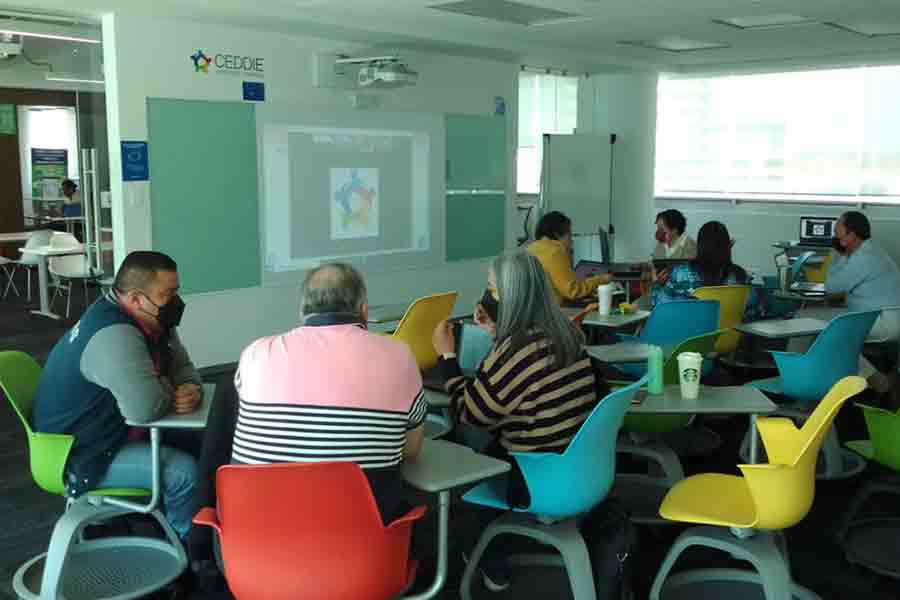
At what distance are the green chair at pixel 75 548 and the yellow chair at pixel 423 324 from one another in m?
1.67

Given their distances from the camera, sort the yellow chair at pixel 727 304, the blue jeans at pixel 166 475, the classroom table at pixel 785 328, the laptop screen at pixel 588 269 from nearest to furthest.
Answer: the blue jeans at pixel 166 475 → the classroom table at pixel 785 328 → the yellow chair at pixel 727 304 → the laptop screen at pixel 588 269

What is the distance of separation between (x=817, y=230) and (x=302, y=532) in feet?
Answer: 27.3

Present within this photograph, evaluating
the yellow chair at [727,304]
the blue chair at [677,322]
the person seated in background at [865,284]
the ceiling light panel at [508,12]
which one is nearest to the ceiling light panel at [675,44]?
the ceiling light panel at [508,12]

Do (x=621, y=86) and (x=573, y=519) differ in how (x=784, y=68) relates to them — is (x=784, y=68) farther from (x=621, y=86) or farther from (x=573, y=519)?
(x=573, y=519)

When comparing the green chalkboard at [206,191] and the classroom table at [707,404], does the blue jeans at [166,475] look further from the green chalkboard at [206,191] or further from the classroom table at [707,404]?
the green chalkboard at [206,191]

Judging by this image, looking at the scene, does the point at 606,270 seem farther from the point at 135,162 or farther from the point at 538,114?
the point at 538,114

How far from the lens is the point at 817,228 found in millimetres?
9203

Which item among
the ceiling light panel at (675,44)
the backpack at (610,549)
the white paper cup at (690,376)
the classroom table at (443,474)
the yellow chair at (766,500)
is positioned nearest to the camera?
the classroom table at (443,474)

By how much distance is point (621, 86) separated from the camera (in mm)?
10328

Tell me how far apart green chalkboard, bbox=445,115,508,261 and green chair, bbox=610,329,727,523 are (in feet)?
15.3

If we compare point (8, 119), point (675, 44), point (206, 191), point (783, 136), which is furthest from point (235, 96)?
point (8, 119)

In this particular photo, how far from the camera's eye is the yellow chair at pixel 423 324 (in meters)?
4.63

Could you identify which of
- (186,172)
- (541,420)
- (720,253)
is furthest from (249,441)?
(186,172)

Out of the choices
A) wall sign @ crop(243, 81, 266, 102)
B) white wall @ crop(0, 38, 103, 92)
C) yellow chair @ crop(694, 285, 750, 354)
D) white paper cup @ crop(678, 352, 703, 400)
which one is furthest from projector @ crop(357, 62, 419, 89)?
white wall @ crop(0, 38, 103, 92)
